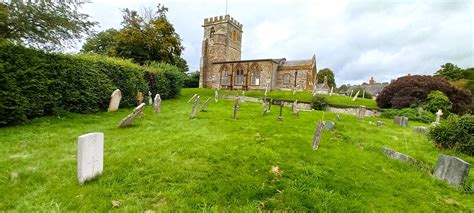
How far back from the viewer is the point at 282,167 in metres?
5.24

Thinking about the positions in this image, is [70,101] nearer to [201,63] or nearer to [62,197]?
[62,197]

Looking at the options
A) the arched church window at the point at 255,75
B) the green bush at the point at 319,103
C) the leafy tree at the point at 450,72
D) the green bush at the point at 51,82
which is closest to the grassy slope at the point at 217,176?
the green bush at the point at 51,82

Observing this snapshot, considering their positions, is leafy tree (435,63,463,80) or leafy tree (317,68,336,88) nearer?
leafy tree (435,63,463,80)

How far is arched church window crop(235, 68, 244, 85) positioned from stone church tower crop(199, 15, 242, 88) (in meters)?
3.92

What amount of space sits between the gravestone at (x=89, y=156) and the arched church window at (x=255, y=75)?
3508cm

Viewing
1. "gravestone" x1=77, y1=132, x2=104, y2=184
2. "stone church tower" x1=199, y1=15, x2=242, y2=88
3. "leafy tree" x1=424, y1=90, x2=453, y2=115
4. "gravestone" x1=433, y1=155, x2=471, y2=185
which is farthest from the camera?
"stone church tower" x1=199, y1=15, x2=242, y2=88

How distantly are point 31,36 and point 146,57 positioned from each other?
60.1 ft

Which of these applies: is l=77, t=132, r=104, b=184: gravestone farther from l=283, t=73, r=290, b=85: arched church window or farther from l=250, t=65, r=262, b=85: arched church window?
l=283, t=73, r=290, b=85: arched church window

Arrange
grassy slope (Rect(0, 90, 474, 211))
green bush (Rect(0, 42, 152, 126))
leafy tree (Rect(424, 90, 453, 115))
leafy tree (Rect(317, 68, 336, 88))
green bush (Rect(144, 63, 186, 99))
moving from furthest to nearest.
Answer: leafy tree (Rect(317, 68, 336, 88))
leafy tree (Rect(424, 90, 453, 115))
green bush (Rect(144, 63, 186, 99))
green bush (Rect(0, 42, 152, 126))
grassy slope (Rect(0, 90, 474, 211))

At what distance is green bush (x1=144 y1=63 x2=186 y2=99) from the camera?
60.4 ft

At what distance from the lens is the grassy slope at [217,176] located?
153 inches

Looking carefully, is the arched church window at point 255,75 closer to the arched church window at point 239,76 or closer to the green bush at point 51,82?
the arched church window at point 239,76

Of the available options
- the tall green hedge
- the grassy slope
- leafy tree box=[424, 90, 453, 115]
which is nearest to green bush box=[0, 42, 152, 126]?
the tall green hedge

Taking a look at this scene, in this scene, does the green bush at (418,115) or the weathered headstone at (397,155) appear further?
the green bush at (418,115)
